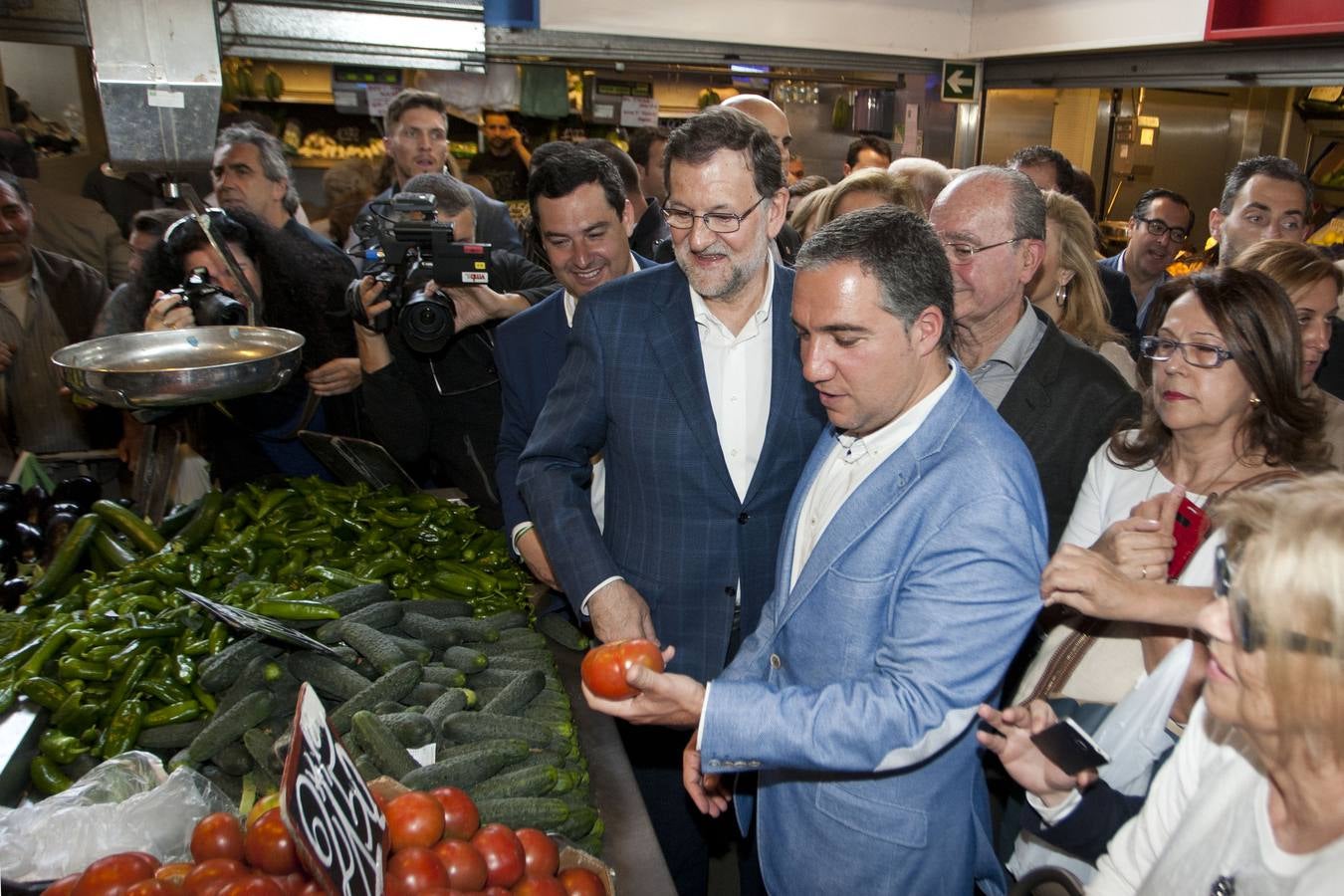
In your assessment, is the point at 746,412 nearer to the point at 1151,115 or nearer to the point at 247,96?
the point at 247,96

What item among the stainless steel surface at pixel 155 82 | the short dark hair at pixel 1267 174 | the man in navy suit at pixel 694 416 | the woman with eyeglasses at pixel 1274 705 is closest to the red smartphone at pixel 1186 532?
the woman with eyeglasses at pixel 1274 705

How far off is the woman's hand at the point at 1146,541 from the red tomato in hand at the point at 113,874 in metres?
1.84

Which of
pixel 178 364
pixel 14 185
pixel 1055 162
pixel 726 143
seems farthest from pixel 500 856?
pixel 1055 162

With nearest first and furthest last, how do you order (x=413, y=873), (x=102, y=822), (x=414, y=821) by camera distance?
(x=413, y=873) < (x=414, y=821) < (x=102, y=822)

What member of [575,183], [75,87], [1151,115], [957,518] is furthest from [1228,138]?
[75,87]

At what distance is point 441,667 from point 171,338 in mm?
1081

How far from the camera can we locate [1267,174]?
418 centimetres

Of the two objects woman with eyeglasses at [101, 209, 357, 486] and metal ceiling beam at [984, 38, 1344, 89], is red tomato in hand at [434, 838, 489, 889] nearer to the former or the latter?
woman with eyeglasses at [101, 209, 357, 486]

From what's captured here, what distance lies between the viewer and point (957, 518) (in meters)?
1.60

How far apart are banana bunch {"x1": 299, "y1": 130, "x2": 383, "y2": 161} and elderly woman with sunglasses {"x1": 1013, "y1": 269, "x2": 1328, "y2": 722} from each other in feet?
23.6

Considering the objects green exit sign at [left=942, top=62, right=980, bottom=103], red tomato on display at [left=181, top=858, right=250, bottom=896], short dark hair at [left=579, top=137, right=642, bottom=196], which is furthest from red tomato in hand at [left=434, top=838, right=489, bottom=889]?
green exit sign at [left=942, top=62, right=980, bottom=103]

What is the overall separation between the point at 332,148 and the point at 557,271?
6.19 m

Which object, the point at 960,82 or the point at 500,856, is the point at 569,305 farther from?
the point at 960,82

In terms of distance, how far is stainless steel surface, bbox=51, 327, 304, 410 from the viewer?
1.98 m
